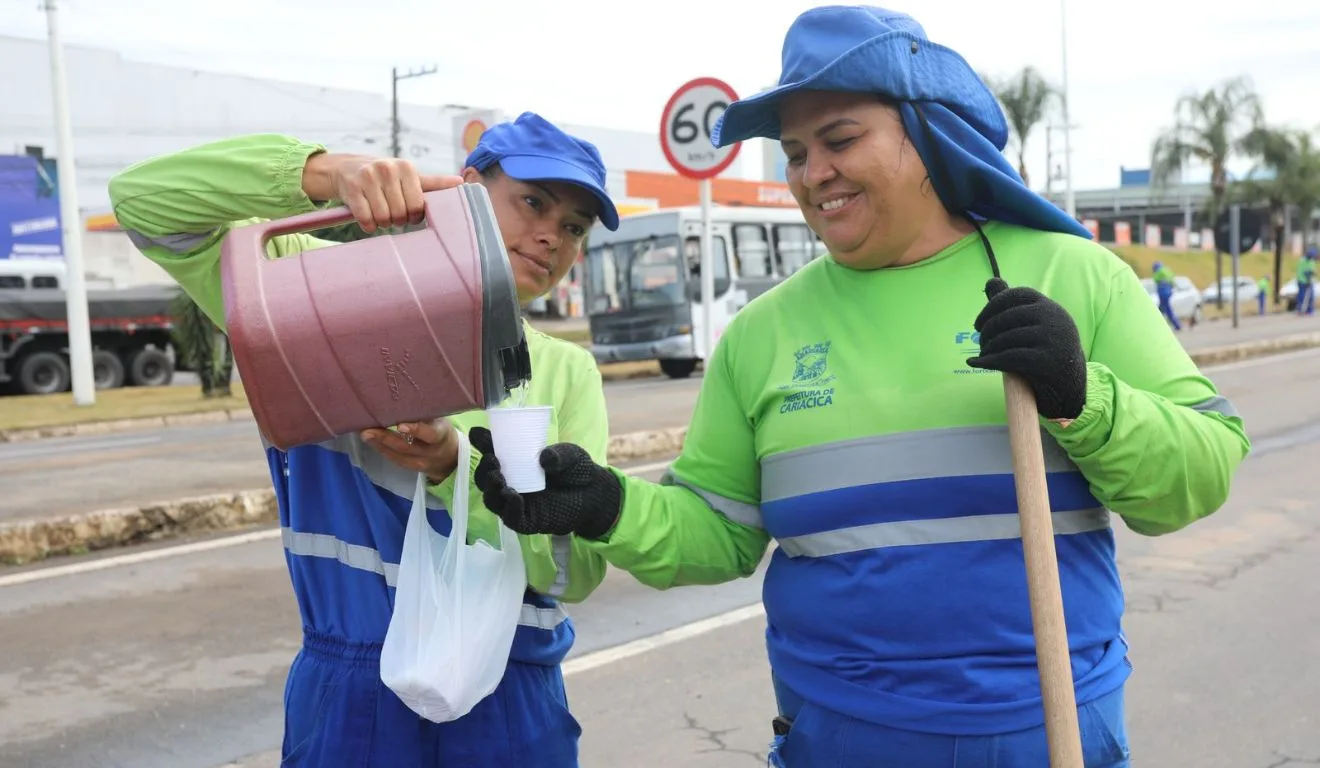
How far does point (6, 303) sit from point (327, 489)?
20752mm

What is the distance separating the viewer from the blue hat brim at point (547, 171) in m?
2.18

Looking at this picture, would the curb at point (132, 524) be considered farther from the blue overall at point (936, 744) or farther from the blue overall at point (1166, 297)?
the blue overall at point (1166, 297)

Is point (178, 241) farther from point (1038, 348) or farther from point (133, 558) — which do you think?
point (133, 558)

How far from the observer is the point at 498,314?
5.71 feet

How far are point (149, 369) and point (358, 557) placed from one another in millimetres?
22060

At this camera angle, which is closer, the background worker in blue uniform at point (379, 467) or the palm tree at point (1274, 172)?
the background worker in blue uniform at point (379, 467)

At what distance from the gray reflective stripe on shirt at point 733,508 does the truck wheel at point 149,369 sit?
72.7 feet

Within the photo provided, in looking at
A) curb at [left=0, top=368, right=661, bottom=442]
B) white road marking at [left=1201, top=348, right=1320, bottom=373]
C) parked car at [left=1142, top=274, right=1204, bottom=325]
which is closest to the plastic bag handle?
curb at [left=0, top=368, right=661, bottom=442]

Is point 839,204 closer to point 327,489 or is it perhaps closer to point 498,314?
point 498,314

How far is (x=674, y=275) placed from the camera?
2062 centimetres

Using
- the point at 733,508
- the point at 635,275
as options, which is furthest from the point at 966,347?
the point at 635,275

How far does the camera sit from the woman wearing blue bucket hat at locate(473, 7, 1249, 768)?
179 cm

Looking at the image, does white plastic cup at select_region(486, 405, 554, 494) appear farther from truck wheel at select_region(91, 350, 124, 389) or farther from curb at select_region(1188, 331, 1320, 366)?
truck wheel at select_region(91, 350, 124, 389)

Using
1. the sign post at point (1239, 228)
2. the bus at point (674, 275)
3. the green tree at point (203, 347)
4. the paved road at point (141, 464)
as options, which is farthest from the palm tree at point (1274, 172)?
the green tree at point (203, 347)
